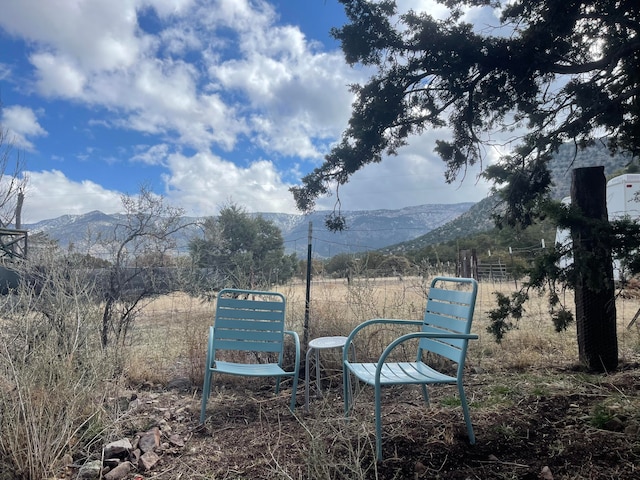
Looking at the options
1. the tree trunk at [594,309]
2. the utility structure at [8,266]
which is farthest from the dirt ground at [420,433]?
the utility structure at [8,266]

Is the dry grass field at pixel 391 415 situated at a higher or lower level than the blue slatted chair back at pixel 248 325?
lower

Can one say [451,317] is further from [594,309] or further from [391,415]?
[594,309]

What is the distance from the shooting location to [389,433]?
2.53m

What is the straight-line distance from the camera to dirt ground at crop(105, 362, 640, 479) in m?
2.06

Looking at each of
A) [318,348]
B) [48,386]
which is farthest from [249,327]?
[48,386]

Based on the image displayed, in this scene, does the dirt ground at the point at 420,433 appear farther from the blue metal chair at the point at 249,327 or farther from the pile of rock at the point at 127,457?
the blue metal chair at the point at 249,327

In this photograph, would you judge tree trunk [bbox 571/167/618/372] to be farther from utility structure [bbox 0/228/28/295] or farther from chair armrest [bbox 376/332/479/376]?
utility structure [bbox 0/228/28/295]

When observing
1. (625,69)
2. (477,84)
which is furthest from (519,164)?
(625,69)

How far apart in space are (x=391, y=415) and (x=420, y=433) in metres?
0.42

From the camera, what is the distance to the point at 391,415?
2.92m

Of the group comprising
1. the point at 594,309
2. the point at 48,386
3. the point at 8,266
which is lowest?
the point at 48,386

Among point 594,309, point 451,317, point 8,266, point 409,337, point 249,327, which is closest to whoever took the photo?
point 409,337

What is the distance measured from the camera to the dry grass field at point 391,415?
211cm

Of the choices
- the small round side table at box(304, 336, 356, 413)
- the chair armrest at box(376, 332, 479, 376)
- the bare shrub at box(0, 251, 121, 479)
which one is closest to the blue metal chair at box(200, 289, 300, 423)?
the small round side table at box(304, 336, 356, 413)
